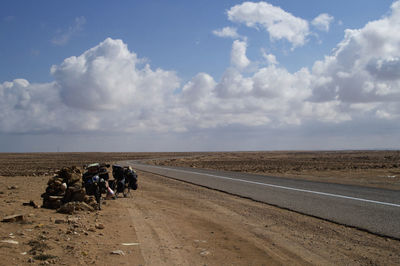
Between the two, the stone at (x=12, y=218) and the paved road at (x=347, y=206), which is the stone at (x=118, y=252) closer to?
the stone at (x=12, y=218)

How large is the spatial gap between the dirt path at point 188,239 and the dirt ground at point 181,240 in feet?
0.04

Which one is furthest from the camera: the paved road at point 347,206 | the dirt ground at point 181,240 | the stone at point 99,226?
the paved road at point 347,206

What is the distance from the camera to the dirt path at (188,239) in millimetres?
5449

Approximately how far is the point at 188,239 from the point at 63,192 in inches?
190

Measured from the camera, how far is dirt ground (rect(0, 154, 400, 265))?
17.6 feet

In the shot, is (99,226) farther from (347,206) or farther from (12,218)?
(347,206)

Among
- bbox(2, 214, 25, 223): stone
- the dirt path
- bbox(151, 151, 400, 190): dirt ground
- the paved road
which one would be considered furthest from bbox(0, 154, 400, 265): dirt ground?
bbox(151, 151, 400, 190): dirt ground

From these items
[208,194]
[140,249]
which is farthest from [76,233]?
[208,194]

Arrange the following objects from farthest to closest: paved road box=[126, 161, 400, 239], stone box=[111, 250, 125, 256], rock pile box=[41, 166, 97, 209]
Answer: rock pile box=[41, 166, 97, 209] → paved road box=[126, 161, 400, 239] → stone box=[111, 250, 125, 256]

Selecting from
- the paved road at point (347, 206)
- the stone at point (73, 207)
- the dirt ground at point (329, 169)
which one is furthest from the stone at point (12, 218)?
the dirt ground at point (329, 169)

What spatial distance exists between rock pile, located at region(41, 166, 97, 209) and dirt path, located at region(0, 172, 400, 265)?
527 mm

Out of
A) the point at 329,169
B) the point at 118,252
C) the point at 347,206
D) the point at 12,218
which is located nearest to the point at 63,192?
the point at 12,218

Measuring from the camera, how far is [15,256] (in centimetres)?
482

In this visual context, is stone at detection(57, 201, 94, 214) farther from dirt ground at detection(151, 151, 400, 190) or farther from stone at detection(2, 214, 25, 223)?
dirt ground at detection(151, 151, 400, 190)
